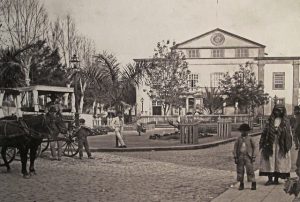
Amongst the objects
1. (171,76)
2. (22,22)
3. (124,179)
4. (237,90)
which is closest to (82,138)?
(124,179)

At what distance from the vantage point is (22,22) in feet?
21.6

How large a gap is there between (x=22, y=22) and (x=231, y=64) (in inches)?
539

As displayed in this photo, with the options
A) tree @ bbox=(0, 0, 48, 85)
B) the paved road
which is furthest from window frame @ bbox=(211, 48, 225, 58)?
tree @ bbox=(0, 0, 48, 85)

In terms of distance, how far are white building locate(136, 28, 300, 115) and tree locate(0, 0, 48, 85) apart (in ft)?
8.63

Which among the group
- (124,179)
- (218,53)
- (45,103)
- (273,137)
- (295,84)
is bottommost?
(124,179)

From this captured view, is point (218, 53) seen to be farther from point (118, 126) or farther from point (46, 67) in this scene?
point (46, 67)

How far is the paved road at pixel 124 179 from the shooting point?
6.31m

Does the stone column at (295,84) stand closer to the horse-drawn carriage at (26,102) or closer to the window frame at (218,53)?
the horse-drawn carriage at (26,102)

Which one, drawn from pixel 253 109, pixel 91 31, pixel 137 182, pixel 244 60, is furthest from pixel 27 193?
pixel 253 109

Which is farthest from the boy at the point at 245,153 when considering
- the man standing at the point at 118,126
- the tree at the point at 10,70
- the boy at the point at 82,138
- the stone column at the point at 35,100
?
the man standing at the point at 118,126

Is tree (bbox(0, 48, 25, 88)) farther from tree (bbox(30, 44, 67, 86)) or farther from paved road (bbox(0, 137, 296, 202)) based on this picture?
paved road (bbox(0, 137, 296, 202))

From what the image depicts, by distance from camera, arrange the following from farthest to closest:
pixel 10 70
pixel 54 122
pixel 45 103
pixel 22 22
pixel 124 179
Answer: pixel 45 103 → pixel 10 70 → pixel 54 122 → pixel 124 179 → pixel 22 22

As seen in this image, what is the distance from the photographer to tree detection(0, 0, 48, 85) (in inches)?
253

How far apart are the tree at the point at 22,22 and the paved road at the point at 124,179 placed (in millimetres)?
1981
